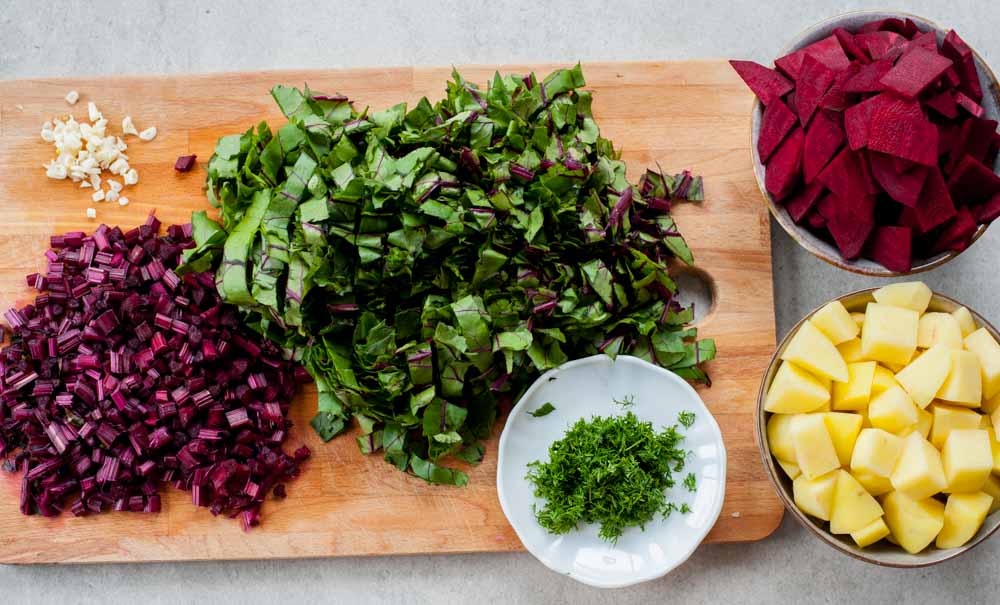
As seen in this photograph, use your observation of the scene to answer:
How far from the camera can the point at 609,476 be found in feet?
7.24

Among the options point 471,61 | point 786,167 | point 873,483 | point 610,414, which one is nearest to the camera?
point 873,483

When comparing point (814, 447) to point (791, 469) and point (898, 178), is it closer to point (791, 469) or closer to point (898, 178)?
point (791, 469)

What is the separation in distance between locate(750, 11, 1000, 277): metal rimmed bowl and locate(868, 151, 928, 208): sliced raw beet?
23 centimetres

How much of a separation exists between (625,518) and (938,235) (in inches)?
44.3

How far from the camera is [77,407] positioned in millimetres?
2316

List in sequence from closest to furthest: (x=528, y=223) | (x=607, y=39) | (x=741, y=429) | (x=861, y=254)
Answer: (x=528, y=223) → (x=861, y=254) → (x=741, y=429) → (x=607, y=39)

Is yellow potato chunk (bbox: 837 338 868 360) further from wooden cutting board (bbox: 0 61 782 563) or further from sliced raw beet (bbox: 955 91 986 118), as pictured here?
sliced raw beet (bbox: 955 91 986 118)

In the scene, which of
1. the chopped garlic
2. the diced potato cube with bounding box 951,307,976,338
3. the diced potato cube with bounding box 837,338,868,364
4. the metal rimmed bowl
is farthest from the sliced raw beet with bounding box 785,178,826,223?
the chopped garlic

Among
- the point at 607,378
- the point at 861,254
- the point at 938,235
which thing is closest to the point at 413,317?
the point at 607,378

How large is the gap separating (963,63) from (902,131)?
1.10 feet

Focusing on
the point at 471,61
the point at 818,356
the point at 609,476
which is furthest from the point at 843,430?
the point at 471,61

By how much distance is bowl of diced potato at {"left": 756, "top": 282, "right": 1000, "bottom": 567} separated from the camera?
2.02 m

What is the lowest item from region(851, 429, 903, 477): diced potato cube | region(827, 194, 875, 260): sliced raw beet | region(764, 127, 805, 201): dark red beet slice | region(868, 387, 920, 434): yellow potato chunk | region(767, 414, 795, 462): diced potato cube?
region(767, 414, 795, 462): diced potato cube

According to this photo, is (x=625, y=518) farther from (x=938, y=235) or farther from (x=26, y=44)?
(x=26, y=44)
